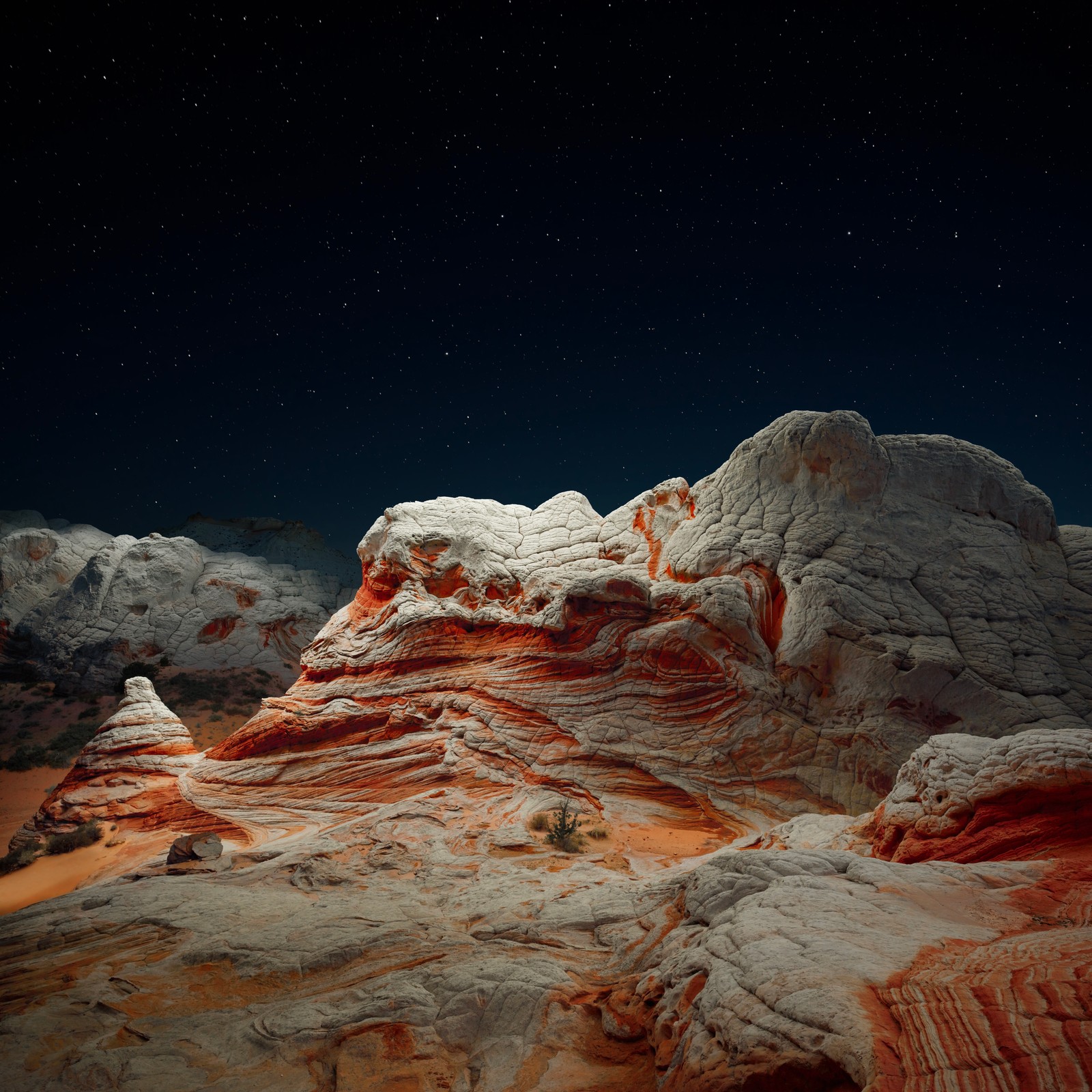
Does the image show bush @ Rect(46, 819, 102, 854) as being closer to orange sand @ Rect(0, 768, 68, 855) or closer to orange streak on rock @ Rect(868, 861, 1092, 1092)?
orange sand @ Rect(0, 768, 68, 855)

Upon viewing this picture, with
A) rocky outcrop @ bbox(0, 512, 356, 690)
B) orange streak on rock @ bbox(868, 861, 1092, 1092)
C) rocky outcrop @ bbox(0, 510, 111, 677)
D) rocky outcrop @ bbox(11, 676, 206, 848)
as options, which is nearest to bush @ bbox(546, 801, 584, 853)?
orange streak on rock @ bbox(868, 861, 1092, 1092)

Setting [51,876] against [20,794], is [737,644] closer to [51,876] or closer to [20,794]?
[51,876]

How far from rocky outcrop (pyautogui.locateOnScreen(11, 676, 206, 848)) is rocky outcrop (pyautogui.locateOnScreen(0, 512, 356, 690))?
1778 cm

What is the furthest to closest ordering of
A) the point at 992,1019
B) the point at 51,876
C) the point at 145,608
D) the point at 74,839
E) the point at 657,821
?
1. the point at 145,608
2. the point at 74,839
3. the point at 51,876
4. the point at 657,821
5. the point at 992,1019

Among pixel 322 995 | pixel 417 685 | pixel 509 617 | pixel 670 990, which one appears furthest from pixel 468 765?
pixel 670 990

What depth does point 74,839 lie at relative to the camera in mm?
13414

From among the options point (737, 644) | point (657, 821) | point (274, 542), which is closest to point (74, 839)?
point (657, 821)

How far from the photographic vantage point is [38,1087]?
386cm

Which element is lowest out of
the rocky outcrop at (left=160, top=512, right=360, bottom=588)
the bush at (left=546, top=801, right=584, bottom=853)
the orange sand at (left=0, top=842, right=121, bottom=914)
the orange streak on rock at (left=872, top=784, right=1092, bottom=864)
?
the orange sand at (left=0, top=842, right=121, bottom=914)

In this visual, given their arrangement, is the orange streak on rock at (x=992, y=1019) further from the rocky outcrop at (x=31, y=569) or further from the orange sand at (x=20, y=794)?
the rocky outcrop at (x=31, y=569)

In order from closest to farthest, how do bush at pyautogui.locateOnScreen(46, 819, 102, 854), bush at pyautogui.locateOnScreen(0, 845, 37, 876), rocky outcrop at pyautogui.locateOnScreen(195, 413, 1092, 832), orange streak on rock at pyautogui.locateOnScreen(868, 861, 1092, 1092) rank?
orange streak on rock at pyautogui.locateOnScreen(868, 861, 1092, 1092) → rocky outcrop at pyautogui.locateOnScreen(195, 413, 1092, 832) → bush at pyautogui.locateOnScreen(0, 845, 37, 876) → bush at pyautogui.locateOnScreen(46, 819, 102, 854)

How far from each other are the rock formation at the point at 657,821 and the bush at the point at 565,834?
302 mm

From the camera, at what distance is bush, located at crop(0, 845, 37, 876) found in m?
13.1

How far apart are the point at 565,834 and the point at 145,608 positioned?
31753 mm
